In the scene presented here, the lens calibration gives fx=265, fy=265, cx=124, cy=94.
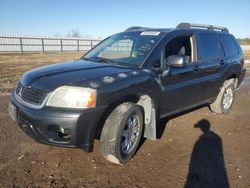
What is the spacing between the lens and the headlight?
320cm

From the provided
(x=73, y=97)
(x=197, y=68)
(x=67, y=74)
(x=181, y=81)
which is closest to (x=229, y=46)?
(x=197, y=68)

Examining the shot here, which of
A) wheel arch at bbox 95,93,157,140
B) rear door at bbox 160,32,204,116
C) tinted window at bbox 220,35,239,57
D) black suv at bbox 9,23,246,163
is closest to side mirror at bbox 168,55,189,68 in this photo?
black suv at bbox 9,23,246,163

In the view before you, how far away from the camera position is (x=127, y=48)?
471cm

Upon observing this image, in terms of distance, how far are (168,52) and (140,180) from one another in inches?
88.2

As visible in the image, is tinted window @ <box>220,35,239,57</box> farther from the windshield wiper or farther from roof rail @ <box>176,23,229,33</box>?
the windshield wiper

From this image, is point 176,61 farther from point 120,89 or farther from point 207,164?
point 207,164

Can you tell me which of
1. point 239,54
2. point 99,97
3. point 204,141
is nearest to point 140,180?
point 99,97

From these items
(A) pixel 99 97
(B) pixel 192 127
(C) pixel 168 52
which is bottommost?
(B) pixel 192 127

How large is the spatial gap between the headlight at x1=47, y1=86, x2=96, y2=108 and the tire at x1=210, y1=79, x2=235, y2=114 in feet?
13.3

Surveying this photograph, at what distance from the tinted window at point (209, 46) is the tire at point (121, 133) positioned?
2257mm

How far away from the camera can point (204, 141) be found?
4707 millimetres

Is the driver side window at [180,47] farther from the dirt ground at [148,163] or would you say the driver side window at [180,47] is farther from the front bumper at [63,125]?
the front bumper at [63,125]

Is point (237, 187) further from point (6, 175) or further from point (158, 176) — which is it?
point (6, 175)

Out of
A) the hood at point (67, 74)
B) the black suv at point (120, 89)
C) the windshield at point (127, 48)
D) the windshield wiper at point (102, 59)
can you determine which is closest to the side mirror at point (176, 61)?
the black suv at point (120, 89)
